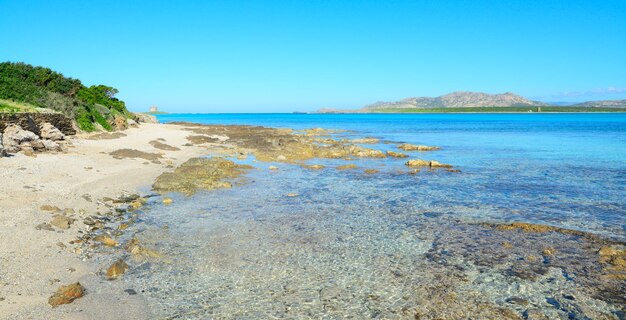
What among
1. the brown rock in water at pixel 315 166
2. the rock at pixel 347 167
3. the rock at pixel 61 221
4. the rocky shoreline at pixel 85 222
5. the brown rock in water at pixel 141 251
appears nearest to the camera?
the rocky shoreline at pixel 85 222

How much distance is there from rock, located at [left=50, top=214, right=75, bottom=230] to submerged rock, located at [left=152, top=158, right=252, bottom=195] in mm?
5671

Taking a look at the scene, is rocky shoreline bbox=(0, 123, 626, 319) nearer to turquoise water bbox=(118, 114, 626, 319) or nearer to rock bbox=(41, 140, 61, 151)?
rock bbox=(41, 140, 61, 151)

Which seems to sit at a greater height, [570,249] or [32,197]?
[32,197]

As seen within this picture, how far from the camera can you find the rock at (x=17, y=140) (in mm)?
19539

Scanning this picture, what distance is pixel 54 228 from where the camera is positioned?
10.8m

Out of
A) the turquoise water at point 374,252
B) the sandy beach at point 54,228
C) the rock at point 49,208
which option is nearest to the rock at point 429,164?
the turquoise water at point 374,252

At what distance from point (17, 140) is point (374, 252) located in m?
19.7

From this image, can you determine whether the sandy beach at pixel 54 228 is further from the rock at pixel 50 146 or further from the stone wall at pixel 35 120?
the stone wall at pixel 35 120

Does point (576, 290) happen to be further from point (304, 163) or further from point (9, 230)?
point (304, 163)

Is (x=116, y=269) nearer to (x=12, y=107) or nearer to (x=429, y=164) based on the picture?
(x=429, y=164)

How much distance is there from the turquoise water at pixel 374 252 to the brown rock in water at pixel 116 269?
24 cm

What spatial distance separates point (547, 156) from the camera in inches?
1316

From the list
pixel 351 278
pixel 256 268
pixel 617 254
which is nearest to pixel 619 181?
pixel 617 254

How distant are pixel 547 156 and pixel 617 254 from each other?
26110 millimetres
